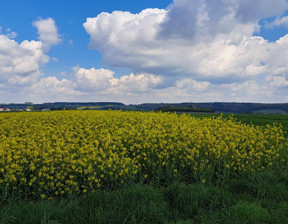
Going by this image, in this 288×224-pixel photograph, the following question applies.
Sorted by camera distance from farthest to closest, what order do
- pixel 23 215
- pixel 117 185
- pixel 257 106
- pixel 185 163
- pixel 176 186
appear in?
pixel 257 106 → pixel 185 163 → pixel 117 185 → pixel 176 186 → pixel 23 215

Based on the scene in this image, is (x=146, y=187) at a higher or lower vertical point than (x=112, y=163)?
lower

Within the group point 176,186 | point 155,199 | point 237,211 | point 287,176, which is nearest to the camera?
point 237,211

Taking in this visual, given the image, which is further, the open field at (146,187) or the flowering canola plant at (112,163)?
the flowering canola plant at (112,163)

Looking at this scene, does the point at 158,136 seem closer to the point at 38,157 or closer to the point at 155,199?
the point at 155,199

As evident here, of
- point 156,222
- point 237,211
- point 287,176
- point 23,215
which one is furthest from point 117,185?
Result: point 287,176

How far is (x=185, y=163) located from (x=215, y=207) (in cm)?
214

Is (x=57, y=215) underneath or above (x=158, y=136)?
underneath

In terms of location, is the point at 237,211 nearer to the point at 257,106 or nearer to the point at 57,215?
the point at 57,215

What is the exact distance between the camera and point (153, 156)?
7.16 m

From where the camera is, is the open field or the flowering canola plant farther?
the flowering canola plant

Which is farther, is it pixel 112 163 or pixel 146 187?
pixel 112 163

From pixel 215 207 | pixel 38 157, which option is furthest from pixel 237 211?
pixel 38 157

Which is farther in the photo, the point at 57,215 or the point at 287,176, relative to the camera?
the point at 287,176

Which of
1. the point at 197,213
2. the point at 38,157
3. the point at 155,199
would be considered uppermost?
the point at 38,157
